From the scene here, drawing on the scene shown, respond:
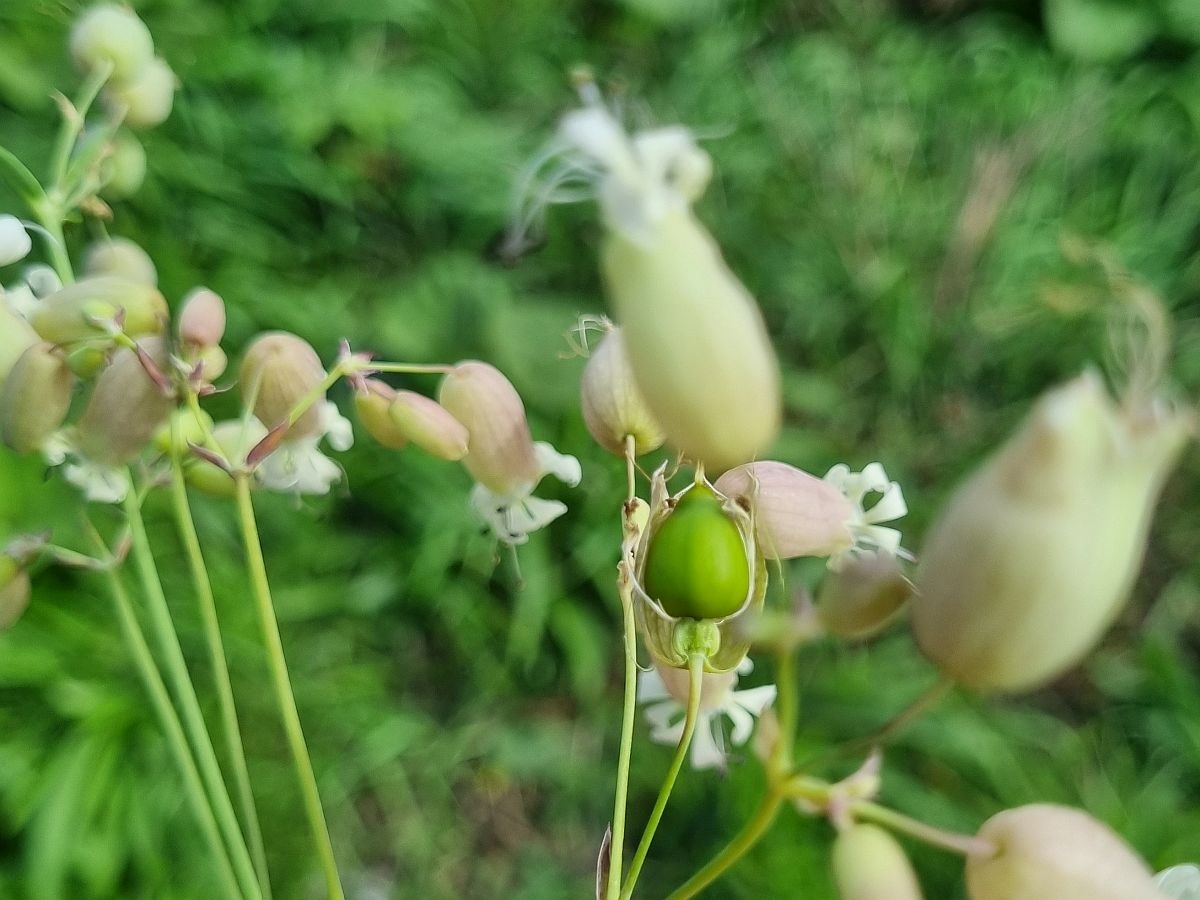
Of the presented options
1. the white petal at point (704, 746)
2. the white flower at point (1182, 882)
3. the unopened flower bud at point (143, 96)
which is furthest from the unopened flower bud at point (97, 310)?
the white flower at point (1182, 882)

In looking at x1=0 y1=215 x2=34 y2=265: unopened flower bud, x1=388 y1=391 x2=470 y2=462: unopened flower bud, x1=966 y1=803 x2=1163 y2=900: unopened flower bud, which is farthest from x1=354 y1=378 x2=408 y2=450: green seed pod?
x1=966 y1=803 x2=1163 y2=900: unopened flower bud

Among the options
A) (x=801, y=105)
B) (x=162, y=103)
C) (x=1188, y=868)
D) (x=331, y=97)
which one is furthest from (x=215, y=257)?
(x=1188, y=868)

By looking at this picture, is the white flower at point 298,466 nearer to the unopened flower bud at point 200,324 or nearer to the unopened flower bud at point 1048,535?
the unopened flower bud at point 200,324

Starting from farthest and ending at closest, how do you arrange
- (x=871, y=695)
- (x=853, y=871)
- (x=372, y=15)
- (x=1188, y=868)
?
(x=372, y=15) → (x=871, y=695) → (x=1188, y=868) → (x=853, y=871)

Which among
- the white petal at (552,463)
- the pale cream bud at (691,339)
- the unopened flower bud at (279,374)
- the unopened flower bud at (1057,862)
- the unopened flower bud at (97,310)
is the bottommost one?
the white petal at (552,463)

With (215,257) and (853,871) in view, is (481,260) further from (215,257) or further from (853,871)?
(853,871)
